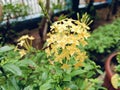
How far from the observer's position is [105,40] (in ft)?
12.8

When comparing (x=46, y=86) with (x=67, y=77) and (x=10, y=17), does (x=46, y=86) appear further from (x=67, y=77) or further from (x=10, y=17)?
(x=10, y=17)

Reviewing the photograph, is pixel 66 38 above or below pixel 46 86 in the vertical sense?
above

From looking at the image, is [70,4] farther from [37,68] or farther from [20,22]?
[37,68]

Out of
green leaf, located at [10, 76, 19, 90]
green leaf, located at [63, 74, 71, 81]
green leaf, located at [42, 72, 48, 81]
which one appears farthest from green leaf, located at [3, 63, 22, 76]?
green leaf, located at [63, 74, 71, 81]

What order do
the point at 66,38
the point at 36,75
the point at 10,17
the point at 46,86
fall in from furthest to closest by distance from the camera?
the point at 10,17, the point at 36,75, the point at 46,86, the point at 66,38

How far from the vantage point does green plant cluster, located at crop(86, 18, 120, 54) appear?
380 centimetres

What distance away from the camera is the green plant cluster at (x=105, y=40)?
380 centimetres

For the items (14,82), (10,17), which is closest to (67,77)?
(14,82)

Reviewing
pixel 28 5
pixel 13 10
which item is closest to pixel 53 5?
pixel 28 5

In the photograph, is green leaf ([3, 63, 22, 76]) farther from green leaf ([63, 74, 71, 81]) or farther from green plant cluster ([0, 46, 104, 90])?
green leaf ([63, 74, 71, 81])

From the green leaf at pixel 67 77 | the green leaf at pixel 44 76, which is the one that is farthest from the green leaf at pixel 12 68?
the green leaf at pixel 67 77

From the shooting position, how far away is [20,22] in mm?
4648

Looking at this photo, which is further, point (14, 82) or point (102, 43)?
point (102, 43)

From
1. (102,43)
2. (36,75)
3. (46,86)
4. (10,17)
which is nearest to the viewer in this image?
(46,86)
